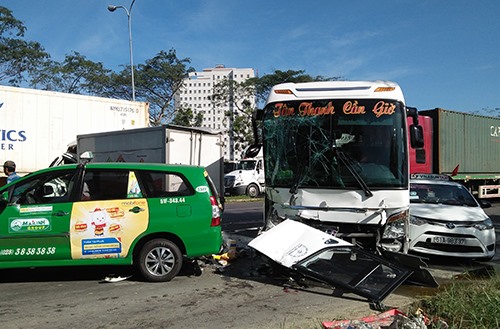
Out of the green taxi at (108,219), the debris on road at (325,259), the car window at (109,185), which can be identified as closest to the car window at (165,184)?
the green taxi at (108,219)

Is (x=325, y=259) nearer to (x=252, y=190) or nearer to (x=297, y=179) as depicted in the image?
(x=297, y=179)

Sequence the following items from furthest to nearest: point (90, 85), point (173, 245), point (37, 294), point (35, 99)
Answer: point (90, 85), point (35, 99), point (173, 245), point (37, 294)

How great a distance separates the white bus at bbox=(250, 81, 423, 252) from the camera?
6.11 metres

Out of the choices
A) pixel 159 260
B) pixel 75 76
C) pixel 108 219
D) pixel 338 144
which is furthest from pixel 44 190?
pixel 75 76

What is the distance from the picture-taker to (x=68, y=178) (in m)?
6.14

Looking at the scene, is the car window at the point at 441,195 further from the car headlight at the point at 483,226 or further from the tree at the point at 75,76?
the tree at the point at 75,76

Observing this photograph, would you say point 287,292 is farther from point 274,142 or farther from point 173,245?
point 274,142

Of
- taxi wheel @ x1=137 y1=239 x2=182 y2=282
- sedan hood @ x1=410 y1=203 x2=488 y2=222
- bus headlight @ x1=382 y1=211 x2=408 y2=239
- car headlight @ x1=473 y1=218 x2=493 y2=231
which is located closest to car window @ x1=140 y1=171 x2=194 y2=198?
taxi wheel @ x1=137 y1=239 x2=182 y2=282

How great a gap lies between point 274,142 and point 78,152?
8.33 meters

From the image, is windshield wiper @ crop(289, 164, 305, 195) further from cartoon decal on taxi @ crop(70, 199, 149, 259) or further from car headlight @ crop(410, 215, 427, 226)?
car headlight @ crop(410, 215, 427, 226)

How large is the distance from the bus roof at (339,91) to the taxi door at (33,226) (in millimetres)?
3679

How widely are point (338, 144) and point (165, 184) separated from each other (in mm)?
2709

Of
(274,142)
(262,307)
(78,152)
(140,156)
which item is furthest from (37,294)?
(78,152)

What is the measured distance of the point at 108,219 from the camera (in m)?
5.97
